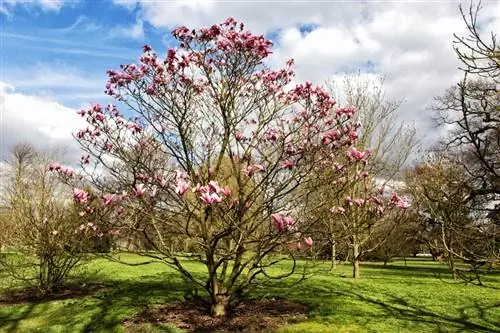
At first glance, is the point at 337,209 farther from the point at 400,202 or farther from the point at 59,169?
the point at 59,169

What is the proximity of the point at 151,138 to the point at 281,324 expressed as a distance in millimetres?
4702

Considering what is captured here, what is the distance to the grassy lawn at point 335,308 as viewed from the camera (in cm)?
876

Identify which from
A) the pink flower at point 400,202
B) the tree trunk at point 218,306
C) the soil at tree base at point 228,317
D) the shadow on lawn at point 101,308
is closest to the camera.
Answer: the pink flower at point 400,202

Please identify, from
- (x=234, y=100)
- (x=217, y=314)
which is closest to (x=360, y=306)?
(x=217, y=314)

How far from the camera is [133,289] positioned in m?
13.1

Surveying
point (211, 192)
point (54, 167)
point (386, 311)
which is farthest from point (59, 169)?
point (386, 311)

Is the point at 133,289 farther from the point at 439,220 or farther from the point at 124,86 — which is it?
the point at 439,220

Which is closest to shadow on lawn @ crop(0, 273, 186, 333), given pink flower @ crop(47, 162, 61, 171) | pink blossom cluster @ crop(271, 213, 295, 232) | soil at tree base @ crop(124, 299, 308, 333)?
soil at tree base @ crop(124, 299, 308, 333)

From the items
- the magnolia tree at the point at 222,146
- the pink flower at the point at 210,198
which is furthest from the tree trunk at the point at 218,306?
the pink flower at the point at 210,198

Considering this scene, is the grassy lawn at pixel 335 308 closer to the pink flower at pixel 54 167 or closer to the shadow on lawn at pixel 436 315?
the shadow on lawn at pixel 436 315

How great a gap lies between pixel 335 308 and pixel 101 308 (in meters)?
5.52

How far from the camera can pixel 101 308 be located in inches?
424

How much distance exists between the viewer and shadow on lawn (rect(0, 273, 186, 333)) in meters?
9.66

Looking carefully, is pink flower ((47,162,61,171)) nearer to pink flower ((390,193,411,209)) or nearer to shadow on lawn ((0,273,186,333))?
shadow on lawn ((0,273,186,333))
